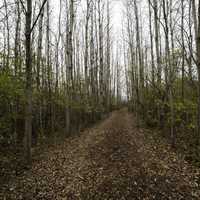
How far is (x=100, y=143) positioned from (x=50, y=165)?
252 centimetres

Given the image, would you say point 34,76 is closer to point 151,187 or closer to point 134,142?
point 134,142

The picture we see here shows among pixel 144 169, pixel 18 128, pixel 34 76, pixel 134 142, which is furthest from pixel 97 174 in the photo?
pixel 34 76

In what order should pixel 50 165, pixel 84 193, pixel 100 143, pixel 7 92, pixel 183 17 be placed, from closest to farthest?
pixel 84 193, pixel 50 165, pixel 7 92, pixel 100 143, pixel 183 17

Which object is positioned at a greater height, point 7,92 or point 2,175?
point 7,92

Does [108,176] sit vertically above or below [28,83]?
below

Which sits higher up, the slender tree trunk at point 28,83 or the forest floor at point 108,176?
the slender tree trunk at point 28,83

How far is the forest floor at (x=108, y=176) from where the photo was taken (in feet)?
14.7

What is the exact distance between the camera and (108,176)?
522cm

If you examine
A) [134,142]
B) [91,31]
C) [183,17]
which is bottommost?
[134,142]

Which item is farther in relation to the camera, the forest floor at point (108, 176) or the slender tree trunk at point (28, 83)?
the slender tree trunk at point (28, 83)

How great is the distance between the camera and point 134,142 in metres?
8.23

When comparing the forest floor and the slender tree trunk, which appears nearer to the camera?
the forest floor

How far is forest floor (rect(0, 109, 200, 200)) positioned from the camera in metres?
4.48

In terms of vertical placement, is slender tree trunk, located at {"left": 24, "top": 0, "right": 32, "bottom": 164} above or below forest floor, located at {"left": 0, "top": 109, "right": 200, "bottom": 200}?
above
